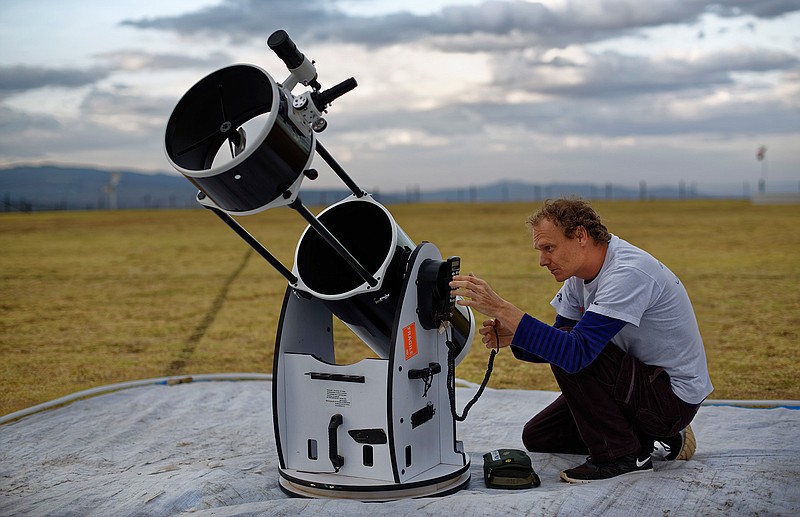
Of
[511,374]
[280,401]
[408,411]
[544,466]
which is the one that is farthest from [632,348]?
[511,374]

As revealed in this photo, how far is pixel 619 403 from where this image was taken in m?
3.90

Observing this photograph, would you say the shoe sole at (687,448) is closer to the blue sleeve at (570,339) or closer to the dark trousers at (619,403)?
the dark trousers at (619,403)

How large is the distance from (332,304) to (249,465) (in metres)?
1.10

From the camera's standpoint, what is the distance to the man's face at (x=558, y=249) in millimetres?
3805

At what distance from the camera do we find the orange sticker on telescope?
371 cm

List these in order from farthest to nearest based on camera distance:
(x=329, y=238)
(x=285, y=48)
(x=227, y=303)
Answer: (x=227, y=303) < (x=329, y=238) < (x=285, y=48)

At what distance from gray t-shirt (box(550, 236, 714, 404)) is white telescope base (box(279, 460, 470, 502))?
108cm

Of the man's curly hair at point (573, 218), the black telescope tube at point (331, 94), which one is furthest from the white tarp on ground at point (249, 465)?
the black telescope tube at point (331, 94)

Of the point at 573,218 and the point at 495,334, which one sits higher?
the point at 573,218

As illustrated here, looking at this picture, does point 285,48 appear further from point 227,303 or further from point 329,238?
point 227,303

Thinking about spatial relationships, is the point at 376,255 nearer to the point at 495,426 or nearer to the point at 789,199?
the point at 495,426

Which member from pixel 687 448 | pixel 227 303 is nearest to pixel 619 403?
pixel 687 448

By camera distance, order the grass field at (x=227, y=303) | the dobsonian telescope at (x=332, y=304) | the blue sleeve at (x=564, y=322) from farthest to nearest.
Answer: the grass field at (x=227, y=303), the blue sleeve at (x=564, y=322), the dobsonian telescope at (x=332, y=304)

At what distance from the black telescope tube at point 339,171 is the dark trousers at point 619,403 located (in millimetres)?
1299
